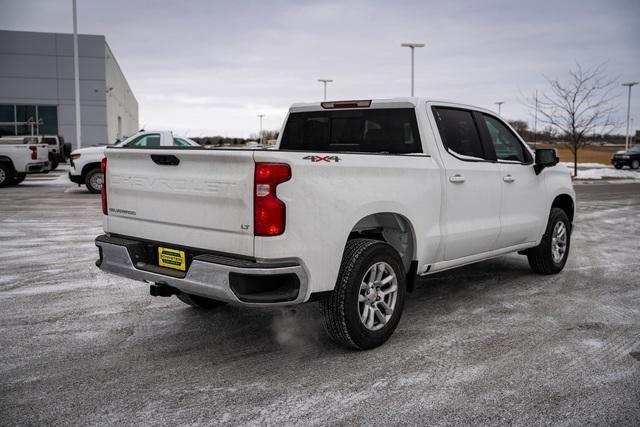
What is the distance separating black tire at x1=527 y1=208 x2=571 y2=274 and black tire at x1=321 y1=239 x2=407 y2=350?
10.3ft

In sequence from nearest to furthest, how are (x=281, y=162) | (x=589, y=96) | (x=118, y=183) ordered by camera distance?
(x=281, y=162) < (x=118, y=183) < (x=589, y=96)

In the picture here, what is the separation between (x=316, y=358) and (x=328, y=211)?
43.8 inches

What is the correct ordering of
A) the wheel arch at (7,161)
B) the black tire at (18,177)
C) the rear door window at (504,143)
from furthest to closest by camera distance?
the black tire at (18,177), the wheel arch at (7,161), the rear door window at (504,143)

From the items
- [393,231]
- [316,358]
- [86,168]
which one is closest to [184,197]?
[316,358]

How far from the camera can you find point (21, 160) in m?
20.5

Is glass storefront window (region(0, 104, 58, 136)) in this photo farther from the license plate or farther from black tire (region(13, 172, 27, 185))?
the license plate

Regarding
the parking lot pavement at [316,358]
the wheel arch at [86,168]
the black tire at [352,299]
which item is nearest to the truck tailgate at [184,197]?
the black tire at [352,299]

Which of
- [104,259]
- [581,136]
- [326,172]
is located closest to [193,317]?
[104,259]

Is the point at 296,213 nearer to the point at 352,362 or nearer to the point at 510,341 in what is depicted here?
the point at 352,362

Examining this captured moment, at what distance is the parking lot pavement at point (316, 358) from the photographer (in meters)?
3.64

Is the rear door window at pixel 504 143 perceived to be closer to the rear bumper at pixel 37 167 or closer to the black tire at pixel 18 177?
the rear bumper at pixel 37 167

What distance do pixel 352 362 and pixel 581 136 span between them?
28.6m

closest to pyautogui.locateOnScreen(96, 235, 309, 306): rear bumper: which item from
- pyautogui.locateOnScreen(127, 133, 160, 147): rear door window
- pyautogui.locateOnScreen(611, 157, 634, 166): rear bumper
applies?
pyautogui.locateOnScreen(127, 133, 160, 147): rear door window

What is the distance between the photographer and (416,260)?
201 inches
